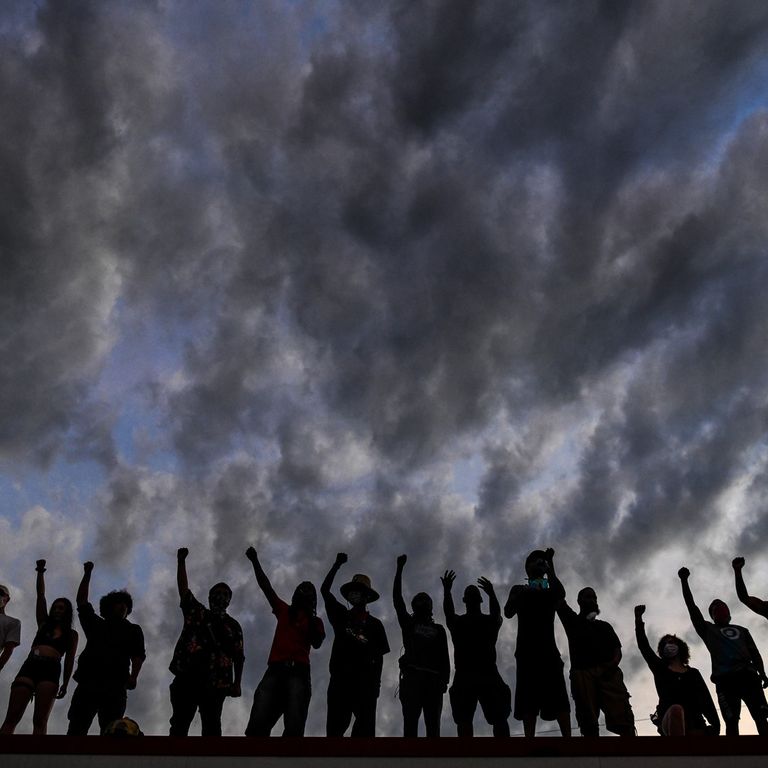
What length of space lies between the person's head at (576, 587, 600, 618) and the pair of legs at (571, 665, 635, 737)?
66 cm

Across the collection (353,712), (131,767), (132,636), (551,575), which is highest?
(551,575)

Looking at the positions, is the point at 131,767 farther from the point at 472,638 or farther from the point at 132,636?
the point at 472,638

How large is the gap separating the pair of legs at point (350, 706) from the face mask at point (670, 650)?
10.9ft

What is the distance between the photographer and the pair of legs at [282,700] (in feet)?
28.6

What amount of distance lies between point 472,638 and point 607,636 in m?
1.56

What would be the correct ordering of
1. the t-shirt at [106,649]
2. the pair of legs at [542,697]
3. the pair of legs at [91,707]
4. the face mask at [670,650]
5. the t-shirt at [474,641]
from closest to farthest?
the pair of legs at [91,707], the t-shirt at [106,649], the pair of legs at [542,697], the t-shirt at [474,641], the face mask at [670,650]

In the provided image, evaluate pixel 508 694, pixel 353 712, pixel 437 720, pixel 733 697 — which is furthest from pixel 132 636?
pixel 733 697

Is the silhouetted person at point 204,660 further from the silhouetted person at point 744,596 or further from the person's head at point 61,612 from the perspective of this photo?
the silhouetted person at point 744,596

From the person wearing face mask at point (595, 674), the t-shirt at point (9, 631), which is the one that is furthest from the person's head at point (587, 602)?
the t-shirt at point (9, 631)

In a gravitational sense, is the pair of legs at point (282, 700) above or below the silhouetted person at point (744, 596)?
below

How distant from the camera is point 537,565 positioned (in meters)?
9.90

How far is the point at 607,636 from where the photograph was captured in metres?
9.71

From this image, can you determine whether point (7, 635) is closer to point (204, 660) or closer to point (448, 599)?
point (204, 660)

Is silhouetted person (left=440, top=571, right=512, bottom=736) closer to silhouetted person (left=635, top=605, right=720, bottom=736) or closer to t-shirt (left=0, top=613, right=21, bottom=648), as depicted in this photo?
silhouetted person (left=635, top=605, right=720, bottom=736)
